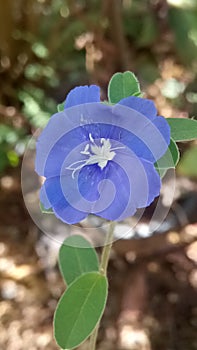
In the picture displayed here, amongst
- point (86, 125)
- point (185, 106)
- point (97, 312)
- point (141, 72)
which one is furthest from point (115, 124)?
point (141, 72)

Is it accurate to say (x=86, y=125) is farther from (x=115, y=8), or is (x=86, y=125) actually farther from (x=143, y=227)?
(x=115, y=8)

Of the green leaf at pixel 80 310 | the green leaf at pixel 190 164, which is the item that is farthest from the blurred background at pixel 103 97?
the green leaf at pixel 80 310

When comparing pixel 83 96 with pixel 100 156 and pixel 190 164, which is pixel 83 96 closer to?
pixel 100 156

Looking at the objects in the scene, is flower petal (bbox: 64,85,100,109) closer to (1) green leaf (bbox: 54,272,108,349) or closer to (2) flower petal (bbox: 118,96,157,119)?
(2) flower petal (bbox: 118,96,157,119)

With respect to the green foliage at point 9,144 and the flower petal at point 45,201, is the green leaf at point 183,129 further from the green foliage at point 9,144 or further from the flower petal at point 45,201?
the green foliage at point 9,144

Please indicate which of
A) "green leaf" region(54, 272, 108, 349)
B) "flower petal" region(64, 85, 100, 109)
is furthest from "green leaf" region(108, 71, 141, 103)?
"green leaf" region(54, 272, 108, 349)

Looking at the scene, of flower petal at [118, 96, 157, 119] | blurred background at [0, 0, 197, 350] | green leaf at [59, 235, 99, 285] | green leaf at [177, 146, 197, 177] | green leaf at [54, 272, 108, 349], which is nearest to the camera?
flower petal at [118, 96, 157, 119]
